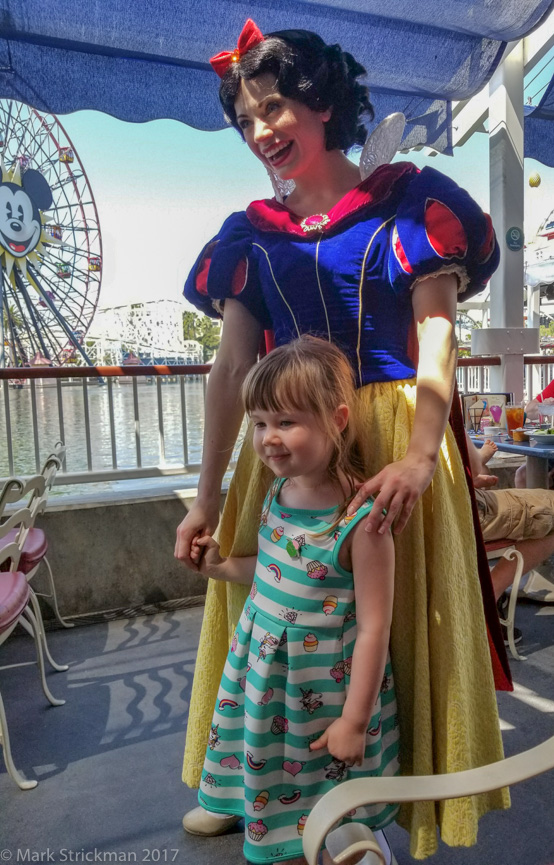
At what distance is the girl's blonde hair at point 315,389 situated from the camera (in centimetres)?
80

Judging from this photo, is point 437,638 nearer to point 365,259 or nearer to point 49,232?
point 365,259

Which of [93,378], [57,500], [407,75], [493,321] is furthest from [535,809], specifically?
[493,321]

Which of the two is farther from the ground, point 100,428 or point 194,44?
point 194,44

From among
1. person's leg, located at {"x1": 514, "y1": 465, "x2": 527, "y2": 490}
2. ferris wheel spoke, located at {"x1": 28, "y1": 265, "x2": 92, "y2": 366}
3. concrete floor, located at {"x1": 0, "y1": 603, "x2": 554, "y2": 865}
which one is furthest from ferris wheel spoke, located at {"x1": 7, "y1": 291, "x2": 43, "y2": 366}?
person's leg, located at {"x1": 514, "y1": 465, "x2": 527, "y2": 490}

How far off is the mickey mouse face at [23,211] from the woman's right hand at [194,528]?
1345cm

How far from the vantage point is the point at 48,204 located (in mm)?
13875

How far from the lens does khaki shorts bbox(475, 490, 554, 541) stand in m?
2.06

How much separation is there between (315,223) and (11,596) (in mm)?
1190

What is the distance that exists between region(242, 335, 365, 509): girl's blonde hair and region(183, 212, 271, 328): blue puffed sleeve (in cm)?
16

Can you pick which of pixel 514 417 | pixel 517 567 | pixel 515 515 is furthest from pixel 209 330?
pixel 514 417

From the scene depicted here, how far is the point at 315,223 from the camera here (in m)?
0.88

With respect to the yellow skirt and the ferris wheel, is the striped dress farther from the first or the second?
the ferris wheel

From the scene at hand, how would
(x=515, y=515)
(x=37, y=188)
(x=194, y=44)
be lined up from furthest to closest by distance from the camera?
(x=37, y=188) < (x=194, y=44) < (x=515, y=515)

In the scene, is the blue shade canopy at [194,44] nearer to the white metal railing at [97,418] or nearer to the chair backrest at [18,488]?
the white metal railing at [97,418]
